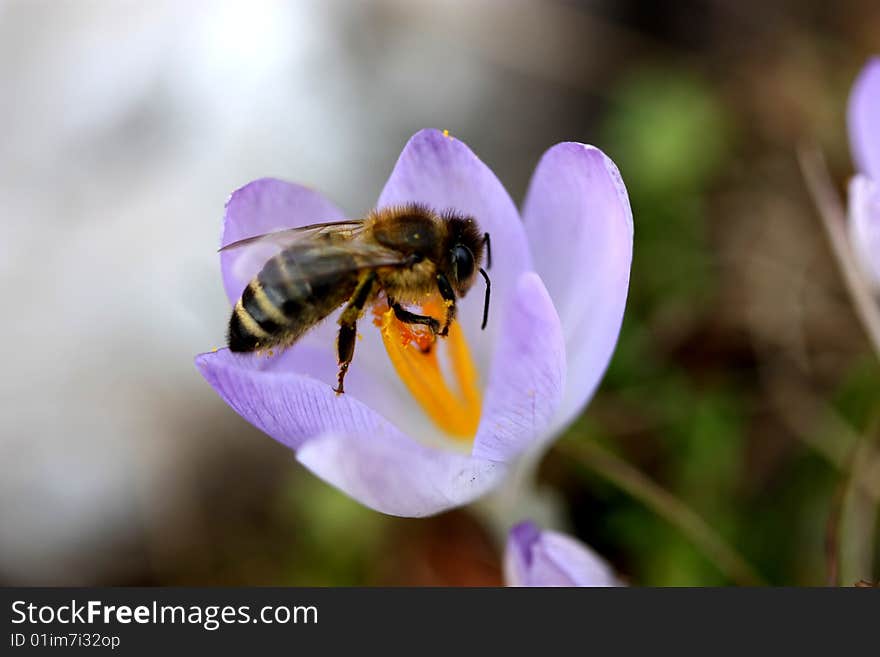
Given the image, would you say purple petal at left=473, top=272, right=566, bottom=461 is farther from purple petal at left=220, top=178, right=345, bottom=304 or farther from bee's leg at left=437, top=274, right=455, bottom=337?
purple petal at left=220, top=178, right=345, bottom=304

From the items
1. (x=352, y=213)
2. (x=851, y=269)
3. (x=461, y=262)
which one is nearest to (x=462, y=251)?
(x=461, y=262)

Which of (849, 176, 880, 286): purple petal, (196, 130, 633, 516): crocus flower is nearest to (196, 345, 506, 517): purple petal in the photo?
(196, 130, 633, 516): crocus flower

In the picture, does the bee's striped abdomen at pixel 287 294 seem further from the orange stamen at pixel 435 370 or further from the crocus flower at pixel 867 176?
the crocus flower at pixel 867 176

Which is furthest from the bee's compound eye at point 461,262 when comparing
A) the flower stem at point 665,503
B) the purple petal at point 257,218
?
the flower stem at point 665,503

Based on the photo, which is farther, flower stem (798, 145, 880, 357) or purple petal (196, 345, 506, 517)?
flower stem (798, 145, 880, 357)

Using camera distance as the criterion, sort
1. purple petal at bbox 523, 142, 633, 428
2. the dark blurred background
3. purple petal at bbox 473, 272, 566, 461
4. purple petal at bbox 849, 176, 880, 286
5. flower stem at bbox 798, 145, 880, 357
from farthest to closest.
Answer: the dark blurred background
flower stem at bbox 798, 145, 880, 357
purple petal at bbox 849, 176, 880, 286
purple petal at bbox 523, 142, 633, 428
purple petal at bbox 473, 272, 566, 461

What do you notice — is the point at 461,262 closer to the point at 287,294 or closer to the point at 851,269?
the point at 287,294
